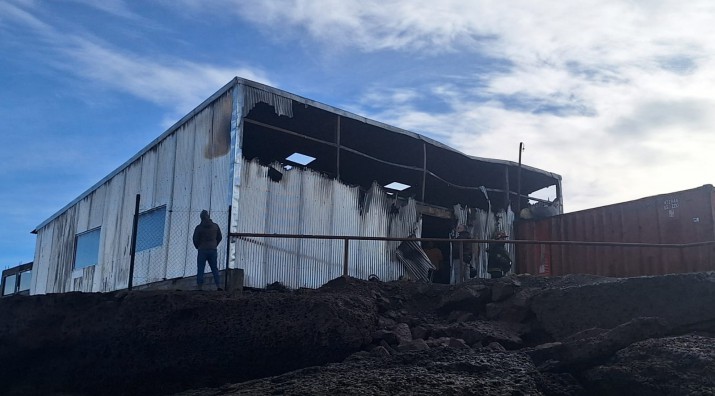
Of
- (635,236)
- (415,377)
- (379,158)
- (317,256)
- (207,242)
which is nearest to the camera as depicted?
(415,377)

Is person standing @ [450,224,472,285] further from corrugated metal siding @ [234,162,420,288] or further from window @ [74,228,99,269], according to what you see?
window @ [74,228,99,269]

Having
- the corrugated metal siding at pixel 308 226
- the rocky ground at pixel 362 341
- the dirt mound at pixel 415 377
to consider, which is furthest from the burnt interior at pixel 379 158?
the dirt mound at pixel 415 377

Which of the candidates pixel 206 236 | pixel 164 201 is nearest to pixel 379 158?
pixel 164 201

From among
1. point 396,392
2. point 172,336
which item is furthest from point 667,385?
point 172,336

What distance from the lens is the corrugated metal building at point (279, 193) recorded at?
13.4m

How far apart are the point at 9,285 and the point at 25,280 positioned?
110 inches

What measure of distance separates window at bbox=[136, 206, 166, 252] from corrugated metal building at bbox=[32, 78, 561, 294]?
0.03 m

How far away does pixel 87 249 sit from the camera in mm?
19406

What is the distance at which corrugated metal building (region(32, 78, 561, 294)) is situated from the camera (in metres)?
13.4

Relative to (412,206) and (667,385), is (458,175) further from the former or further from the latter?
(667,385)

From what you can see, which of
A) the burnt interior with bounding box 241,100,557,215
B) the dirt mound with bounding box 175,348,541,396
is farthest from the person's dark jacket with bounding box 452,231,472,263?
the dirt mound with bounding box 175,348,541,396

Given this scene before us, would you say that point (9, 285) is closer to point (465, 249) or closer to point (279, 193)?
point (279, 193)

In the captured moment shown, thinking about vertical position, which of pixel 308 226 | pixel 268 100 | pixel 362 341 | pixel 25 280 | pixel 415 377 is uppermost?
pixel 268 100

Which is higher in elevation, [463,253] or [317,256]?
[463,253]
